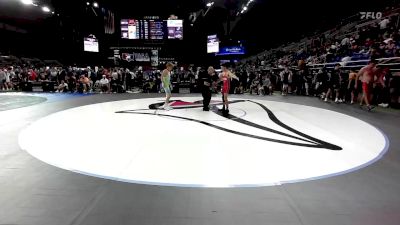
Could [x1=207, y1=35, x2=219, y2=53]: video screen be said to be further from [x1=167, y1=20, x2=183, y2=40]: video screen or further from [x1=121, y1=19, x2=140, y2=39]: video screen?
[x1=121, y1=19, x2=140, y2=39]: video screen

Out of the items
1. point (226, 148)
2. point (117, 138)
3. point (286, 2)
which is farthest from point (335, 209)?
point (286, 2)

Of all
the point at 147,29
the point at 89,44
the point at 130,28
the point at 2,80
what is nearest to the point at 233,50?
the point at 147,29

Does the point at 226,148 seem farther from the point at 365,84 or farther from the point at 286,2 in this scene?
the point at 286,2

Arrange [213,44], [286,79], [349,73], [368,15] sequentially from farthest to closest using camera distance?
1. [213,44]
2. [368,15]
3. [286,79]
4. [349,73]

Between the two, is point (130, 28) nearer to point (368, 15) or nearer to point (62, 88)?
point (62, 88)

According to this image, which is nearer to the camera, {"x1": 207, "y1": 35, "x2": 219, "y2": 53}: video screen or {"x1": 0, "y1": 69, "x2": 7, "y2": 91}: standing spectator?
{"x1": 0, "y1": 69, "x2": 7, "y2": 91}: standing spectator

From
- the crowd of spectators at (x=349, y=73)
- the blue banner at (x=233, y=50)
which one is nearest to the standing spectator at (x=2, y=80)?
the crowd of spectators at (x=349, y=73)

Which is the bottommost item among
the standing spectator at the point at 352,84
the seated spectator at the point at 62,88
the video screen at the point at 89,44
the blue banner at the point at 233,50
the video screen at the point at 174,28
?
the seated spectator at the point at 62,88

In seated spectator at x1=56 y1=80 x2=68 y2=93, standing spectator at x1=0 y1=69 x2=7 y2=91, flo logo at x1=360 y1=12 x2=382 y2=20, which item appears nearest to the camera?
seated spectator at x1=56 y1=80 x2=68 y2=93

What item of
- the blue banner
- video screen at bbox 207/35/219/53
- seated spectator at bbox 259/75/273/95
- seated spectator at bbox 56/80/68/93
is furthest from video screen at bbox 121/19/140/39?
the blue banner

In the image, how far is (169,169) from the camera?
385 cm

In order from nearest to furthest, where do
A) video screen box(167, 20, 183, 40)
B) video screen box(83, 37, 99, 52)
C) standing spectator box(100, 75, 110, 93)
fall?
standing spectator box(100, 75, 110, 93) < video screen box(167, 20, 183, 40) < video screen box(83, 37, 99, 52)

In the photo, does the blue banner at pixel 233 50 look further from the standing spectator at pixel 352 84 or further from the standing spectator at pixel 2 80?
the standing spectator at pixel 352 84

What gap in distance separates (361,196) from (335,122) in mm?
4478
